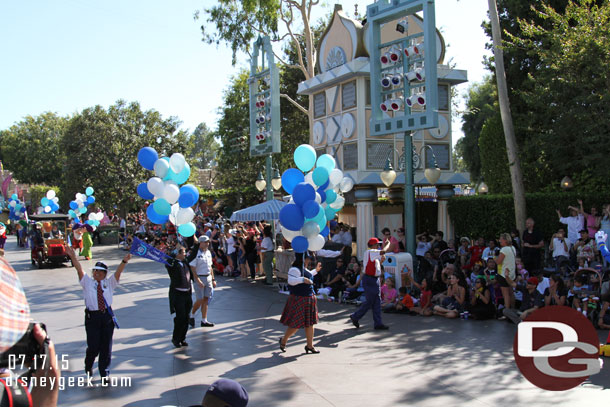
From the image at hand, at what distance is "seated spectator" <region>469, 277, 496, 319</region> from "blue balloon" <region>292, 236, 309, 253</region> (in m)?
3.83

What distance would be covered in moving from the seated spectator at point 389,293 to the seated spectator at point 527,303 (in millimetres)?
2364

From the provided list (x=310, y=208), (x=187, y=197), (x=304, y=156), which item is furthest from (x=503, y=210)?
(x=187, y=197)

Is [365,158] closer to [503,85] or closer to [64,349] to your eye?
[503,85]

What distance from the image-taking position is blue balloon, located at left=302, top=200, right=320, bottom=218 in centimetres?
947

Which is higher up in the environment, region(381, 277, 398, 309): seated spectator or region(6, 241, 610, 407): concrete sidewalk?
region(381, 277, 398, 309): seated spectator

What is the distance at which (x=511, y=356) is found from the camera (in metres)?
8.25

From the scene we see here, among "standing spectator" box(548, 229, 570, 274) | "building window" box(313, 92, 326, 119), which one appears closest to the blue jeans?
"standing spectator" box(548, 229, 570, 274)

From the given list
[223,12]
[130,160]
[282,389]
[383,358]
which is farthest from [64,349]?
[130,160]

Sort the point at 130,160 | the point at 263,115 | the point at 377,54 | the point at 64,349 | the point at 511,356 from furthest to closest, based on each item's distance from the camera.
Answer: the point at 130,160, the point at 263,115, the point at 377,54, the point at 64,349, the point at 511,356

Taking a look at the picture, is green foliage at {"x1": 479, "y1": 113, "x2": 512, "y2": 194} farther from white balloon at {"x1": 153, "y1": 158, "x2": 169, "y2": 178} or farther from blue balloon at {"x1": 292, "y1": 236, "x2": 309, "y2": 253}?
white balloon at {"x1": 153, "y1": 158, "x2": 169, "y2": 178}

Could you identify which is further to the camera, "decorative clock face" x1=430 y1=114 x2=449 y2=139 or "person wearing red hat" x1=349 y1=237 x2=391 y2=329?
"decorative clock face" x1=430 y1=114 x2=449 y2=139

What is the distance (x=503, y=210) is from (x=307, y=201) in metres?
→ 10.3

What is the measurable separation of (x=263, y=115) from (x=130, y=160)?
19355mm

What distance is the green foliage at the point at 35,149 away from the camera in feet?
203
